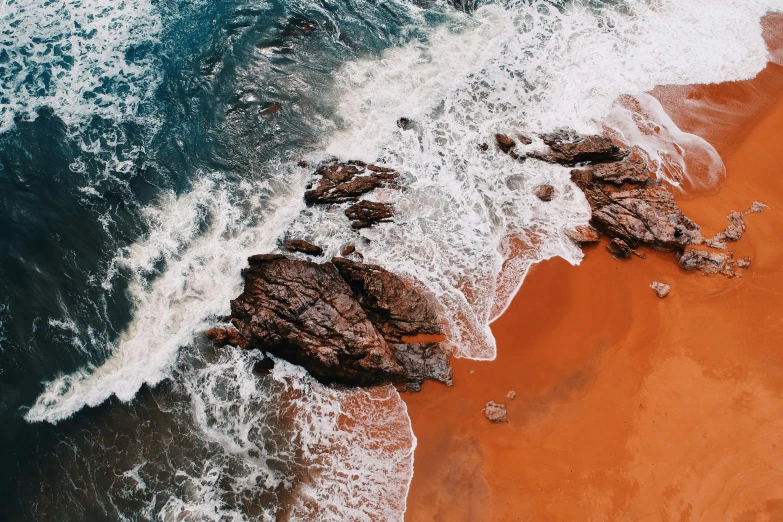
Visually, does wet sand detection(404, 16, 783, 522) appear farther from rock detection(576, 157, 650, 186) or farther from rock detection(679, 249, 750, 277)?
rock detection(576, 157, 650, 186)

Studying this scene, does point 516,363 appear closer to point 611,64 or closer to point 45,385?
point 45,385

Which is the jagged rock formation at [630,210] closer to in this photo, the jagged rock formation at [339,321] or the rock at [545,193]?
the rock at [545,193]

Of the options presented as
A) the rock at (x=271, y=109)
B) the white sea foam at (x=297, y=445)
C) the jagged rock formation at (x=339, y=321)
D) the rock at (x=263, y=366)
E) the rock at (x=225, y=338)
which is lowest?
the white sea foam at (x=297, y=445)

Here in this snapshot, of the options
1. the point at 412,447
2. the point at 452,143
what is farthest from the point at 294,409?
the point at 452,143

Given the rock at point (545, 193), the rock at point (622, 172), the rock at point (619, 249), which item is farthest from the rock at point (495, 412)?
the rock at point (622, 172)

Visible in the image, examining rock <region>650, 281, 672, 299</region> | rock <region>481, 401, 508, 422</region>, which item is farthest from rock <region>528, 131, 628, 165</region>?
rock <region>481, 401, 508, 422</region>
